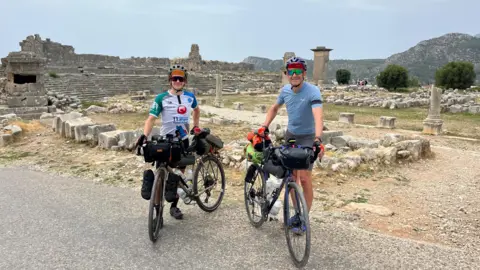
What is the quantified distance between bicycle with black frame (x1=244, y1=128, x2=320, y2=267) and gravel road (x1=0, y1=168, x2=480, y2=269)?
223 mm

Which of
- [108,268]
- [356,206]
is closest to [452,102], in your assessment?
[356,206]

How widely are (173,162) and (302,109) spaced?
1.54 m

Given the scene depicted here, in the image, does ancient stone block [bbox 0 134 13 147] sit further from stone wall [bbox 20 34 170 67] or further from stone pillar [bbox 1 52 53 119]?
stone wall [bbox 20 34 170 67]

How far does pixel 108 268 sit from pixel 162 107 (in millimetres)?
1875

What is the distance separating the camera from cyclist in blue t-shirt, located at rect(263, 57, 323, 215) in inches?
161

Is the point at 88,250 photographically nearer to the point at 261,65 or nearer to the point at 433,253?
the point at 433,253

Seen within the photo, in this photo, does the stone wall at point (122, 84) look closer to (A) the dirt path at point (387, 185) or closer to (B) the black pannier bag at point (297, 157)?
(A) the dirt path at point (387, 185)

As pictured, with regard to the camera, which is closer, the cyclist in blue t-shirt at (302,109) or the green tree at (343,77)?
the cyclist in blue t-shirt at (302,109)

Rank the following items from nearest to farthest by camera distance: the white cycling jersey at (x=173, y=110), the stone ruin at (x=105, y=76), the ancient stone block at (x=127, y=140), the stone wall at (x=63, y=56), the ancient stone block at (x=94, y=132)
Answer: the white cycling jersey at (x=173, y=110) → the ancient stone block at (x=127, y=140) → the ancient stone block at (x=94, y=132) → the stone ruin at (x=105, y=76) → the stone wall at (x=63, y=56)

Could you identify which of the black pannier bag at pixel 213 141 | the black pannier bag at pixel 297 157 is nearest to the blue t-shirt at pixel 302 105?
the black pannier bag at pixel 297 157

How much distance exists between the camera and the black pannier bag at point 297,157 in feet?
→ 12.1

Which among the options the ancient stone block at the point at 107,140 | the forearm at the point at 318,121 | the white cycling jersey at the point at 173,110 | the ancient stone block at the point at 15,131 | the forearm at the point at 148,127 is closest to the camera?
the forearm at the point at 318,121

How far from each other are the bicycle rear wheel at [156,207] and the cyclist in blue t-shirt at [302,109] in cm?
135

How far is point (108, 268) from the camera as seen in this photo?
3.64 m
